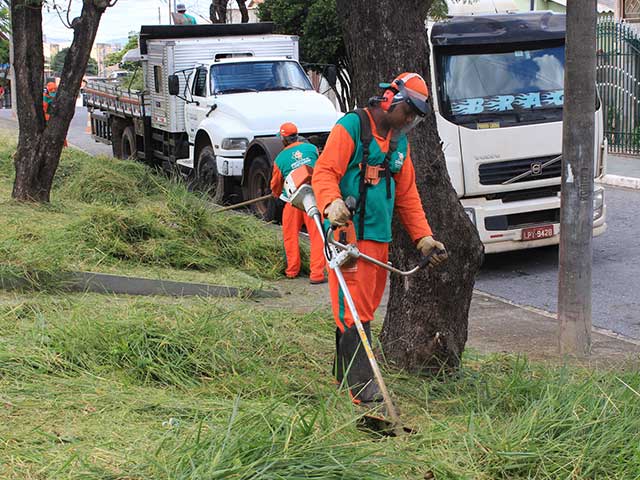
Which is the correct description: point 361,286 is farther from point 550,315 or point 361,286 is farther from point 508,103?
point 508,103

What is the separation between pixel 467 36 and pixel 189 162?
277 inches

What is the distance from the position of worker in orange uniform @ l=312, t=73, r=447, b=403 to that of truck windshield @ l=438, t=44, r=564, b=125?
4.87 meters

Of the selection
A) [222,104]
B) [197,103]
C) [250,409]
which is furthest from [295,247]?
[197,103]

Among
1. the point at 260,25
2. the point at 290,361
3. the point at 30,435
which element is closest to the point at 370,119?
the point at 290,361

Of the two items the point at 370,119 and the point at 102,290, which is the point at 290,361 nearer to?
the point at 370,119

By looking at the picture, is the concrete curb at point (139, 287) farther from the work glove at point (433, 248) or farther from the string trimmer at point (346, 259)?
the work glove at point (433, 248)

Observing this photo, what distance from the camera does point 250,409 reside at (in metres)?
4.23

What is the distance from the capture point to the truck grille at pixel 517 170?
994 cm

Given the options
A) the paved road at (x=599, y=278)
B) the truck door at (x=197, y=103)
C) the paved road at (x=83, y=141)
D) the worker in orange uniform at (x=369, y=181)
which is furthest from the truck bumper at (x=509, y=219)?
the paved road at (x=83, y=141)

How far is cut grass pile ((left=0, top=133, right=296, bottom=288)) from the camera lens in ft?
27.9

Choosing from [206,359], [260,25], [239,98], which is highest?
[260,25]

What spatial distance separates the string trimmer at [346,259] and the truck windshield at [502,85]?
4888 millimetres

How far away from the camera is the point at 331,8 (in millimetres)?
21328

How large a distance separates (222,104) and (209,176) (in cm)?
109
